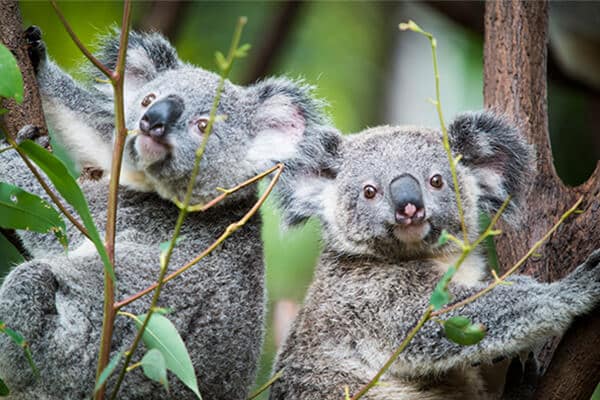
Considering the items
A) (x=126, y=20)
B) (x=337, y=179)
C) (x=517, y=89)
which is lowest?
(x=337, y=179)

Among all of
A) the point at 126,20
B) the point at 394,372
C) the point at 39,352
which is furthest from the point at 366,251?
the point at 126,20

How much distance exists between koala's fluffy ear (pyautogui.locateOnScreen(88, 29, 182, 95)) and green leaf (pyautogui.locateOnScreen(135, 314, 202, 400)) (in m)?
2.08

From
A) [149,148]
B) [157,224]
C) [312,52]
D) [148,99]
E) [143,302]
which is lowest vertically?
[312,52]

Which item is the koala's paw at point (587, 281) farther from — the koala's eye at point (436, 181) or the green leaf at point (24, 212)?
the green leaf at point (24, 212)

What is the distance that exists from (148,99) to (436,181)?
141 centimetres

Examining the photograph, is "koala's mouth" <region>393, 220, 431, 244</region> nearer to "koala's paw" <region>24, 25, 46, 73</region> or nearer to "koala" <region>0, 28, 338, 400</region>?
"koala" <region>0, 28, 338, 400</region>

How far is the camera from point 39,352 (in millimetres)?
3254

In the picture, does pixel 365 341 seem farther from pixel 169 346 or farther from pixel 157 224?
pixel 169 346

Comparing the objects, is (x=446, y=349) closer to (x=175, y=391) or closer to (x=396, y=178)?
(x=396, y=178)

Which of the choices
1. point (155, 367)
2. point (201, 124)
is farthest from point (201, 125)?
point (155, 367)

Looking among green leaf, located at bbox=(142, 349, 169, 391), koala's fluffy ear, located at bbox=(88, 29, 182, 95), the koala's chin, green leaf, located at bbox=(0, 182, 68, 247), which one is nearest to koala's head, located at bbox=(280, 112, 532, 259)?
the koala's chin

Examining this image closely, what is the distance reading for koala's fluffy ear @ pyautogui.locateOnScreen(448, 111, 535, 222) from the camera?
4.12 meters

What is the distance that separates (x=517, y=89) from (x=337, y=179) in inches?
42.3

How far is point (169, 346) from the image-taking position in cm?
262
